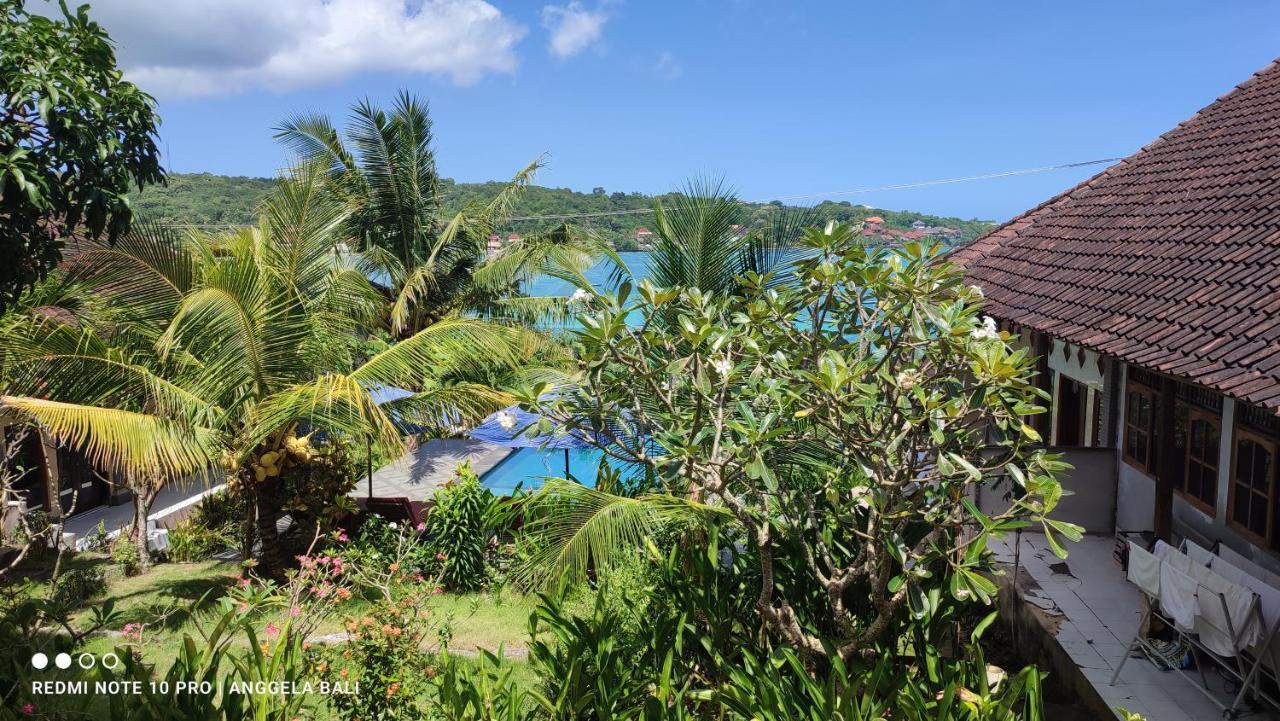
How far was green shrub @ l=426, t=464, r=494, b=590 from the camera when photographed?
914 centimetres

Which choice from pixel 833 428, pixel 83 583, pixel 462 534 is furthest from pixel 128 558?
pixel 833 428

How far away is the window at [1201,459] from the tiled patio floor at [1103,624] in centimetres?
91

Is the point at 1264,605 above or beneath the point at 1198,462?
beneath

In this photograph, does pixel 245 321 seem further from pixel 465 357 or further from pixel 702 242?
pixel 702 242

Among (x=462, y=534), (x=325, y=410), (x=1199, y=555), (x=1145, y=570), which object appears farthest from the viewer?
(x=462, y=534)

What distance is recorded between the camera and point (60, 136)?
427cm

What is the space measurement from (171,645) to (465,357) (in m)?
3.42

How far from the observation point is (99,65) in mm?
4516

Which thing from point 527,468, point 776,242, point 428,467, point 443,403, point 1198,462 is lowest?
point 527,468

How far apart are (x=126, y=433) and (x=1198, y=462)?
8.44 m

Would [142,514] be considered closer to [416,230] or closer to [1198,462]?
[416,230]

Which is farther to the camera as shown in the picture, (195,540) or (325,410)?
(195,540)

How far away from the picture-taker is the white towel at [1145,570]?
5738 mm

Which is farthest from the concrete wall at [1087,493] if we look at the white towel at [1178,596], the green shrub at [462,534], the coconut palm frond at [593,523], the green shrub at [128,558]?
the green shrub at [128,558]
